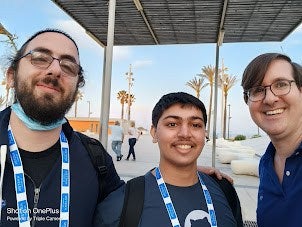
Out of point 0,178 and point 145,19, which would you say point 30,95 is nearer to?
point 0,178

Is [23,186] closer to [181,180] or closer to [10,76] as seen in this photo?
[10,76]

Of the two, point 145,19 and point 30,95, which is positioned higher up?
point 145,19

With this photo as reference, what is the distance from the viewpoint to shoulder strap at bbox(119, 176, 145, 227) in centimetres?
204

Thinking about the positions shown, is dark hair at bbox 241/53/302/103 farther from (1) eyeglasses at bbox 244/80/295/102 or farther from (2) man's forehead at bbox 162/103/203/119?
(2) man's forehead at bbox 162/103/203/119

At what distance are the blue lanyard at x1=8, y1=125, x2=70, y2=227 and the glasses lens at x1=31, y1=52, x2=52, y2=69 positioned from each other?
47 cm

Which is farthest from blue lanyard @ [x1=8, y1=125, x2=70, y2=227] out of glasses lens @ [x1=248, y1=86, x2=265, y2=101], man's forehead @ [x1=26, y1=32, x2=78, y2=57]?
glasses lens @ [x1=248, y1=86, x2=265, y2=101]

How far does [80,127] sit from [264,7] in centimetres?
3900

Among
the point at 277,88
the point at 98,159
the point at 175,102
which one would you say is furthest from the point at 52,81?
the point at 277,88

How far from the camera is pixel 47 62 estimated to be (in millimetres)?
2178

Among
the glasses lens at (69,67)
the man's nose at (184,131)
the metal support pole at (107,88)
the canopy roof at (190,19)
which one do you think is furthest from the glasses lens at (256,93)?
the canopy roof at (190,19)

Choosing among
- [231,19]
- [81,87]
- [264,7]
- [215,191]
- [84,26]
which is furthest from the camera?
[84,26]

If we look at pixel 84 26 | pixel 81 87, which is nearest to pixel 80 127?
pixel 84 26

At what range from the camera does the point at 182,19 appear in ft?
24.7

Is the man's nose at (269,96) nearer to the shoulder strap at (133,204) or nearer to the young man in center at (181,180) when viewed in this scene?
the young man in center at (181,180)
